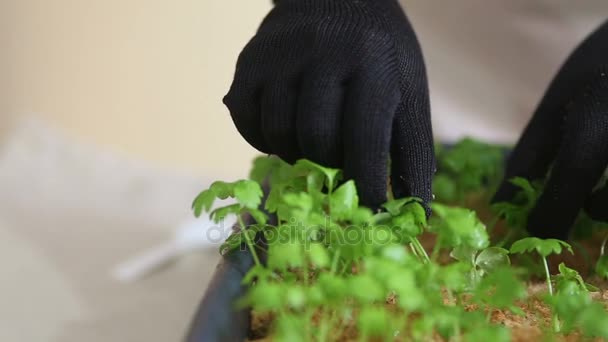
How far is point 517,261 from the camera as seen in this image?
0.79 m

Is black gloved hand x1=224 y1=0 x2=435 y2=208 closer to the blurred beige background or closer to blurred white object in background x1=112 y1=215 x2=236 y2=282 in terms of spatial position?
blurred white object in background x1=112 y1=215 x2=236 y2=282

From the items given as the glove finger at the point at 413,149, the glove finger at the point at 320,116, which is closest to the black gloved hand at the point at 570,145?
the glove finger at the point at 413,149

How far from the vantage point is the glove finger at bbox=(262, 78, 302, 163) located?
0.61 m

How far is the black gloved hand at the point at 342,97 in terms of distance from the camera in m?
0.59

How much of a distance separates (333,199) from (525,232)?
1.19 feet

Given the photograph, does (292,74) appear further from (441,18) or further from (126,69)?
(126,69)

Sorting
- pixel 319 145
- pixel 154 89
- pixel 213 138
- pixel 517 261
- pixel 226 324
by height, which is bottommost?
pixel 517 261

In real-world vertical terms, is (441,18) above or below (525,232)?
above

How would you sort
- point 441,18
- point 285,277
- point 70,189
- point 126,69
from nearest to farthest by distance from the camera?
1. point 285,277
2. point 441,18
3. point 70,189
4. point 126,69

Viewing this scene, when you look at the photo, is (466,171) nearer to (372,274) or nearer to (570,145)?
(570,145)

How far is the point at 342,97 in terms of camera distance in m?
0.61

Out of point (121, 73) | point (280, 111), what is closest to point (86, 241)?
point (121, 73)

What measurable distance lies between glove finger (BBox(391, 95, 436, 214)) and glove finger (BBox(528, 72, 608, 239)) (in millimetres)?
171

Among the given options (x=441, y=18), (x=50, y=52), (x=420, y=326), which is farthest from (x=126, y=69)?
(x=420, y=326)
